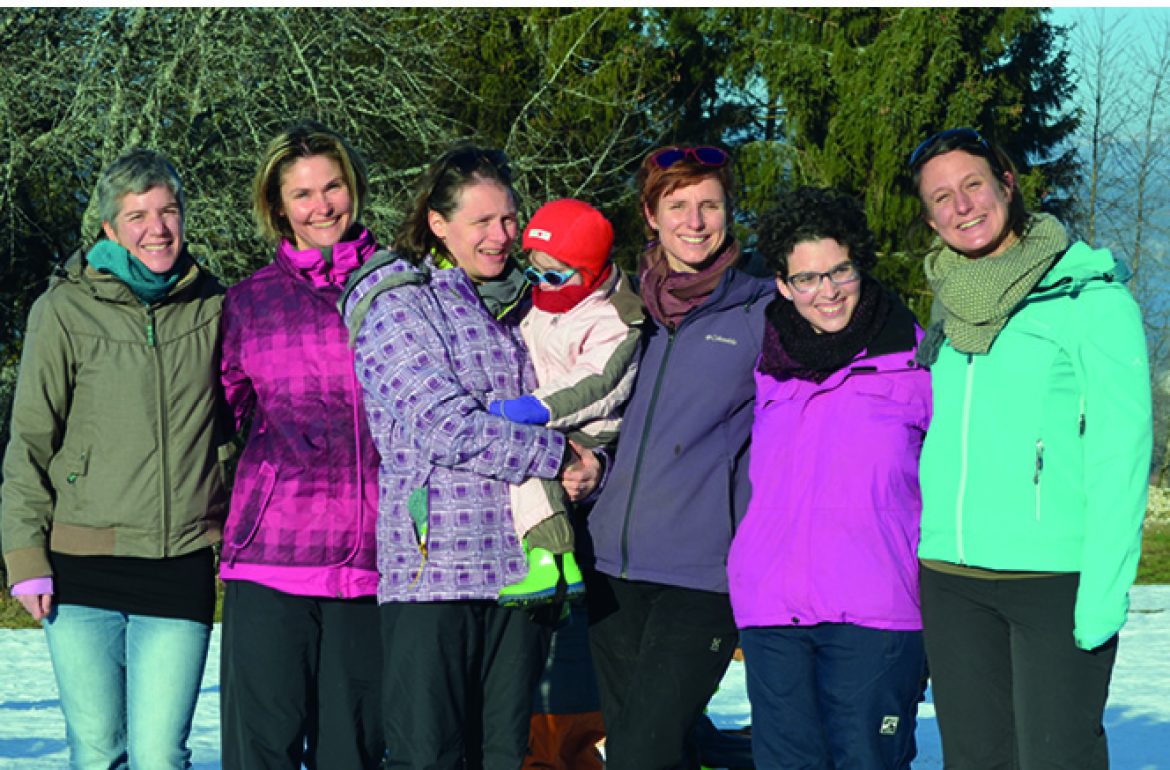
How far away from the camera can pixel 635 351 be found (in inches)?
141

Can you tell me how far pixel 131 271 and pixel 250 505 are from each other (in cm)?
72

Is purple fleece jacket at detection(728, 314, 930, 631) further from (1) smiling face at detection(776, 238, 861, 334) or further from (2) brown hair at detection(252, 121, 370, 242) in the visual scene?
(2) brown hair at detection(252, 121, 370, 242)

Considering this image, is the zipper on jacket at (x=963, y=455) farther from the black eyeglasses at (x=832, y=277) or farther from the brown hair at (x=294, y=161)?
the brown hair at (x=294, y=161)

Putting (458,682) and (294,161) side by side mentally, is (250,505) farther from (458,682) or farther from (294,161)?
(294,161)

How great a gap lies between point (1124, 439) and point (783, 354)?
0.81 m

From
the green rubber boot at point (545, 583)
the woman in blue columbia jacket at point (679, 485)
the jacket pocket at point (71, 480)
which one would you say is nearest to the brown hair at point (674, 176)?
the woman in blue columbia jacket at point (679, 485)

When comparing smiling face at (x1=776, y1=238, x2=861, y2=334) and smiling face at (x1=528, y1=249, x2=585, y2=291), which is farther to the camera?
smiling face at (x1=528, y1=249, x2=585, y2=291)

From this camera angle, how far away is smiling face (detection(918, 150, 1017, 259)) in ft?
11.0

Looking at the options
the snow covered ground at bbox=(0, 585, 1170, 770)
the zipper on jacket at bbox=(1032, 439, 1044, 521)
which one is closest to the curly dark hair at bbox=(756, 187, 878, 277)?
the zipper on jacket at bbox=(1032, 439, 1044, 521)

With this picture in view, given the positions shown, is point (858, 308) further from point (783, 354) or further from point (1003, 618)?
point (1003, 618)

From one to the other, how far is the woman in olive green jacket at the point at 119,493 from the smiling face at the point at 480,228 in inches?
30.7

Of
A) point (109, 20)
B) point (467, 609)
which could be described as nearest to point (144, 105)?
point (109, 20)

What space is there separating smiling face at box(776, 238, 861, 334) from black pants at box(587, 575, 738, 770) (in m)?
0.76

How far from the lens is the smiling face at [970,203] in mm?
3340
